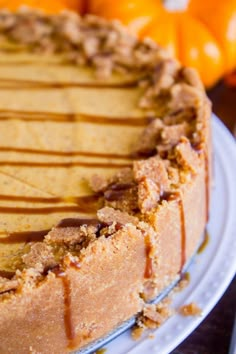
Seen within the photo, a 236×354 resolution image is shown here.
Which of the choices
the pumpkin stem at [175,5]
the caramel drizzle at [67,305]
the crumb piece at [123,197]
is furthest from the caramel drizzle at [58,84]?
the caramel drizzle at [67,305]

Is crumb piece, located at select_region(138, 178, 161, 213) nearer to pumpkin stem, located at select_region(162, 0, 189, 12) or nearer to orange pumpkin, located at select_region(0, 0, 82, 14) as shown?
pumpkin stem, located at select_region(162, 0, 189, 12)

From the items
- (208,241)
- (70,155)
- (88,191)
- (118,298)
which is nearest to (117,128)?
(70,155)

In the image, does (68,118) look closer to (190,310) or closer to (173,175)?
(173,175)

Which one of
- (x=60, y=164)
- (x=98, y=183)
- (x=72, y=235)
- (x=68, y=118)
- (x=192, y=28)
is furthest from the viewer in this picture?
(x=192, y=28)

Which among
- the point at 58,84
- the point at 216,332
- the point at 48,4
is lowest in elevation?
the point at 216,332

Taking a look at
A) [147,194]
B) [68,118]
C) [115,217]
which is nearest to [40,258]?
[115,217]

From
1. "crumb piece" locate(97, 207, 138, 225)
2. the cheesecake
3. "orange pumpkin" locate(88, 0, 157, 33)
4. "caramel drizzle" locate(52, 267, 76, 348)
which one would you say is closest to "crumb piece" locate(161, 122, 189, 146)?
the cheesecake

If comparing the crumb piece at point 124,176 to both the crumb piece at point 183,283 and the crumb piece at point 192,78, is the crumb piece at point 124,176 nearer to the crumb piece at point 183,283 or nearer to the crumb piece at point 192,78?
the crumb piece at point 183,283
